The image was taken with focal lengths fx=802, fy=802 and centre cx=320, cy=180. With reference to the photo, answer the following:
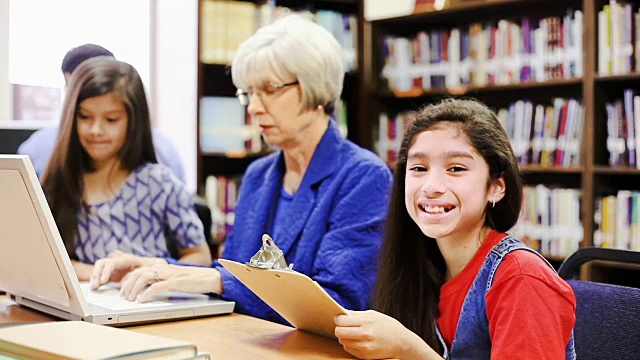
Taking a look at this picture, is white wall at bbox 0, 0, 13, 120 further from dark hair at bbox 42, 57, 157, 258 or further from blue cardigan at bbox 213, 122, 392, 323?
blue cardigan at bbox 213, 122, 392, 323

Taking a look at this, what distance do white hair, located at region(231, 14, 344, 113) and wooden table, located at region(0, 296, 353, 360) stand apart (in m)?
0.70

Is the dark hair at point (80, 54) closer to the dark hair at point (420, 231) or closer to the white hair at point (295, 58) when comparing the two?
the white hair at point (295, 58)

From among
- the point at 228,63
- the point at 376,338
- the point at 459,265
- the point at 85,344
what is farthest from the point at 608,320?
the point at 228,63

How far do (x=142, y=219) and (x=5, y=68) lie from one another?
6.15 feet

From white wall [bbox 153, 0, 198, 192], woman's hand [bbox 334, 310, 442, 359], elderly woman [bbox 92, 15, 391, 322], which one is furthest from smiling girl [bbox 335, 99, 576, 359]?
white wall [bbox 153, 0, 198, 192]

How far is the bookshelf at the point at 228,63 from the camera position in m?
3.84

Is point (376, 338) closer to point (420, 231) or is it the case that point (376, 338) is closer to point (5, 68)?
point (420, 231)

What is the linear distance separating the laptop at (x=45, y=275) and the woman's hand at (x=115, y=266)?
39 mm

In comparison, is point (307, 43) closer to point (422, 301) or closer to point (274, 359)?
point (422, 301)

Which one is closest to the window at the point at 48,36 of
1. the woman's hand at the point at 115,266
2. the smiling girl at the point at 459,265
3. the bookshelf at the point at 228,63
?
the bookshelf at the point at 228,63

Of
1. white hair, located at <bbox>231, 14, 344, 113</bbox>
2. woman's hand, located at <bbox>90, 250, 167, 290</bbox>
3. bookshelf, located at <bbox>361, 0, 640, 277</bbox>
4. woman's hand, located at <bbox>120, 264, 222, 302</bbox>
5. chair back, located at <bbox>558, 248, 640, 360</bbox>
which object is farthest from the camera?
bookshelf, located at <bbox>361, 0, 640, 277</bbox>

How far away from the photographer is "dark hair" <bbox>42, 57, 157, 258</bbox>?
83.3 inches

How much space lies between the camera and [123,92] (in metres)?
2.16

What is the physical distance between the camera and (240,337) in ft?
4.66
